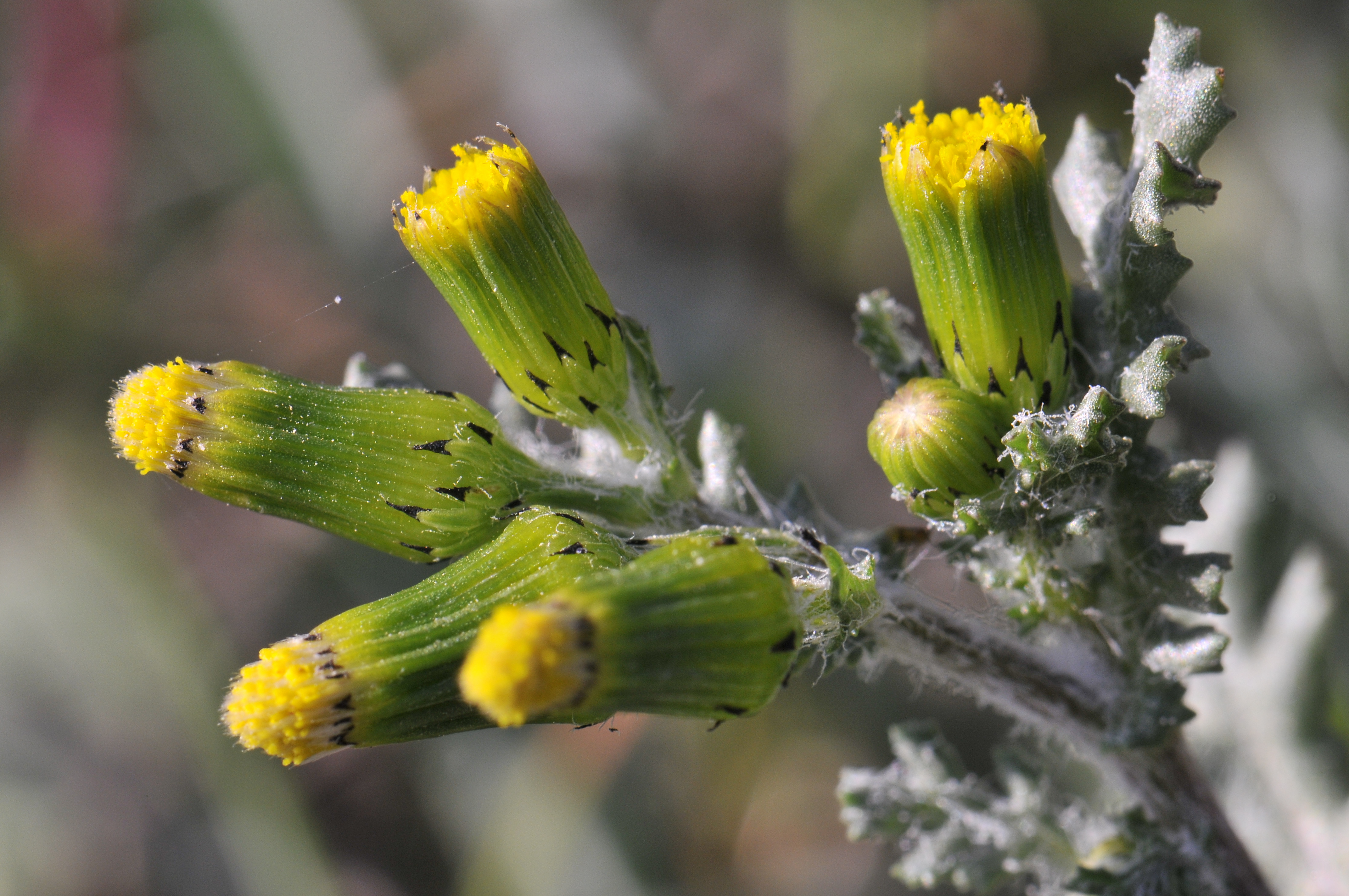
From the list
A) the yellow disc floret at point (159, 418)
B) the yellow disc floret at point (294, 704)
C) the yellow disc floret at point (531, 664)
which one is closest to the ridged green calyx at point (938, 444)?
the yellow disc floret at point (531, 664)

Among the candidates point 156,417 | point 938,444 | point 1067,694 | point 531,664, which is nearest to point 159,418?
point 156,417

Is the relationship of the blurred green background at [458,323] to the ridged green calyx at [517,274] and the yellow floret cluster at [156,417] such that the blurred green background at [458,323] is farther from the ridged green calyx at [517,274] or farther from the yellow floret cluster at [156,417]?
the yellow floret cluster at [156,417]

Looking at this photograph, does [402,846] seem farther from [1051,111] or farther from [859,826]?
[1051,111]

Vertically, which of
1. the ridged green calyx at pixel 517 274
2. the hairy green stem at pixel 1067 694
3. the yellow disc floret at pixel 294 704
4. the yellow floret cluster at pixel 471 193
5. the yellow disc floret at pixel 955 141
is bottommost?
the hairy green stem at pixel 1067 694

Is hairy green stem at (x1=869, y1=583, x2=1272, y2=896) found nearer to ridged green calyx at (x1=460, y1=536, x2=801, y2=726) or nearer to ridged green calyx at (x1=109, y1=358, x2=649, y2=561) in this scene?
ridged green calyx at (x1=460, y1=536, x2=801, y2=726)

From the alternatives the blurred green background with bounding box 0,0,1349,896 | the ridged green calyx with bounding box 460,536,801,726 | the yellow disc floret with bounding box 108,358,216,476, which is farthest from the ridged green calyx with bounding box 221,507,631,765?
the blurred green background with bounding box 0,0,1349,896

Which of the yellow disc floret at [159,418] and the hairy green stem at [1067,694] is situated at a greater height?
the yellow disc floret at [159,418]
